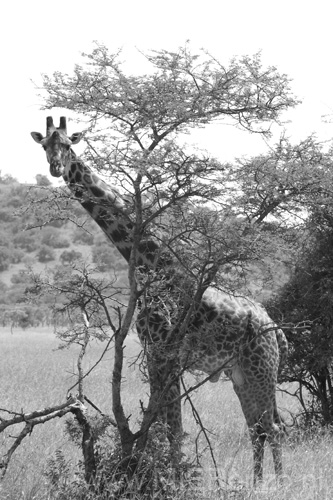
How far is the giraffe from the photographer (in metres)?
6.88

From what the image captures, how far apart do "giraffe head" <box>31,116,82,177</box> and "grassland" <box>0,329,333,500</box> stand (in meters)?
1.62

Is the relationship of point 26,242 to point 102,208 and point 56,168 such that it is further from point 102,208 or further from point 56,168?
point 56,168

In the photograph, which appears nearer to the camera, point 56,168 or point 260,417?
point 56,168

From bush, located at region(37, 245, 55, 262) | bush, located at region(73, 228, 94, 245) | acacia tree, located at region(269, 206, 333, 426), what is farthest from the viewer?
bush, located at region(73, 228, 94, 245)

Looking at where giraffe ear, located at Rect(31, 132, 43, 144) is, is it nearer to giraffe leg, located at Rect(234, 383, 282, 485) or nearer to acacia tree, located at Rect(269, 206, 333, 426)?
giraffe leg, located at Rect(234, 383, 282, 485)

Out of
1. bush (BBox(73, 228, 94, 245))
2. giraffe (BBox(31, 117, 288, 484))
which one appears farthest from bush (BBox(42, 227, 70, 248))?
giraffe (BBox(31, 117, 288, 484))

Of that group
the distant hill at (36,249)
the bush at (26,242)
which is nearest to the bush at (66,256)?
the distant hill at (36,249)

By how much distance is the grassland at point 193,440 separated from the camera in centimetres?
654

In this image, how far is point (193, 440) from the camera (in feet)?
28.2

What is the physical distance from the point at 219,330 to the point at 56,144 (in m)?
2.09

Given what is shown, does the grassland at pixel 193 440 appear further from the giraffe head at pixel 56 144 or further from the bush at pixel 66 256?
the bush at pixel 66 256

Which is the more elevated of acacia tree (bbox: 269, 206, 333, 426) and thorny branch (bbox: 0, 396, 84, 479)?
acacia tree (bbox: 269, 206, 333, 426)

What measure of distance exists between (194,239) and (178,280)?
0.34 m

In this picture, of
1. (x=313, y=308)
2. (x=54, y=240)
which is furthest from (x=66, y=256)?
(x=313, y=308)
